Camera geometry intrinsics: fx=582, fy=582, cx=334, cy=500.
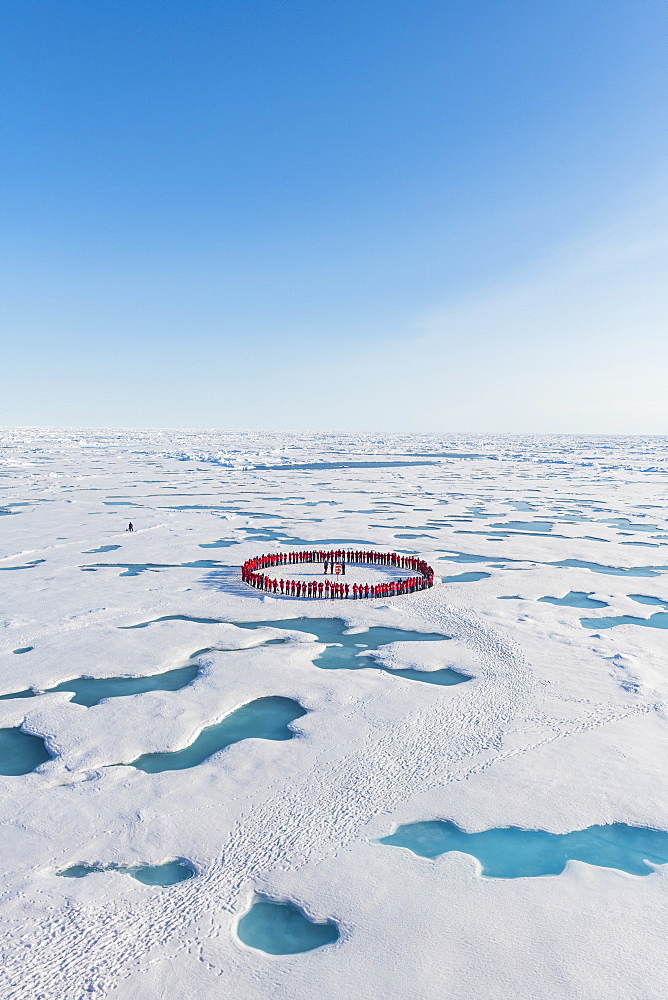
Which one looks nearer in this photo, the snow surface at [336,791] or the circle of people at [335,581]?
the snow surface at [336,791]

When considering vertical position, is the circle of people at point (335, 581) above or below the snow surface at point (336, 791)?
above

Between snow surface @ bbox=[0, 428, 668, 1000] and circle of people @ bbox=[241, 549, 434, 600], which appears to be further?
circle of people @ bbox=[241, 549, 434, 600]

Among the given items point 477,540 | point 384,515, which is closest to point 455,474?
point 384,515

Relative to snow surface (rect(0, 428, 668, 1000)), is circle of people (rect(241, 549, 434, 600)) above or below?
above

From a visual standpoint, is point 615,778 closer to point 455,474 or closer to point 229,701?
point 229,701

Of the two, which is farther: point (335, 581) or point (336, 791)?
point (335, 581)
